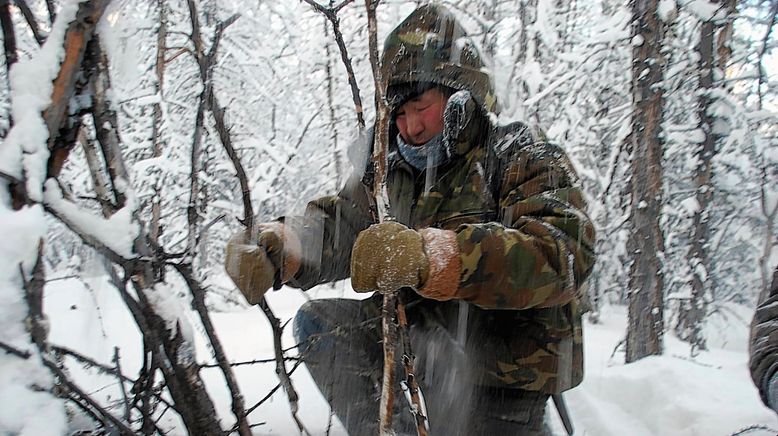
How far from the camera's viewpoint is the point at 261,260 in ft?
5.83

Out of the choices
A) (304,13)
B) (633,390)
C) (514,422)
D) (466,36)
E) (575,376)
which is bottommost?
(633,390)

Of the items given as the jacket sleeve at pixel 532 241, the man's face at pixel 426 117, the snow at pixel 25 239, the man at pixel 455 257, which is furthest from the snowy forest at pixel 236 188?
the jacket sleeve at pixel 532 241

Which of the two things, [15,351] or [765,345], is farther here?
[765,345]

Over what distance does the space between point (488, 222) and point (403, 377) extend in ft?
2.50

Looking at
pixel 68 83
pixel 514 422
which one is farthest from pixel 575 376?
pixel 68 83

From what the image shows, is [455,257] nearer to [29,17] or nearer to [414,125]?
[414,125]

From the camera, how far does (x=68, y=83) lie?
41.9 inches

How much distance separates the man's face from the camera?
220 centimetres

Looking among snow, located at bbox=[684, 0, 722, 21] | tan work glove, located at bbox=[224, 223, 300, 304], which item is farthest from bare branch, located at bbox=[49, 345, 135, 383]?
snow, located at bbox=[684, 0, 722, 21]

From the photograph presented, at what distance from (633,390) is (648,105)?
3415 mm

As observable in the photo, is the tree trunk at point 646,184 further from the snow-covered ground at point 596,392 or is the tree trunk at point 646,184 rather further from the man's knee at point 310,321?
the man's knee at point 310,321

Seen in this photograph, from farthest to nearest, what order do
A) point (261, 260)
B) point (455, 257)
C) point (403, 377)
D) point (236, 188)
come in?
point (236, 188) → point (403, 377) → point (261, 260) → point (455, 257)

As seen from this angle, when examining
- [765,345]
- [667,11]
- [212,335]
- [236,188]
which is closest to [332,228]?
[212,335]

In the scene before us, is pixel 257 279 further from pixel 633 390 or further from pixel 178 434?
pixel 633 390
